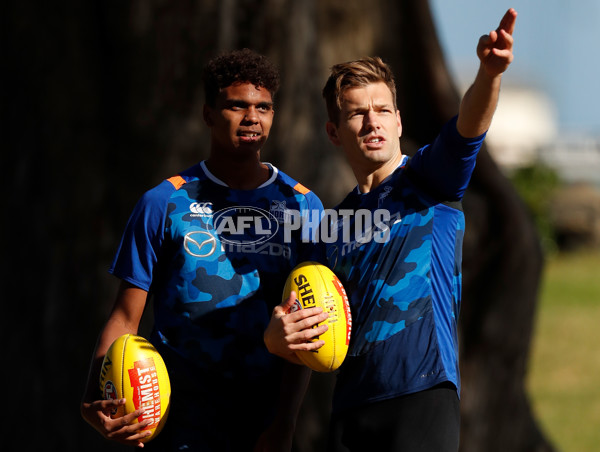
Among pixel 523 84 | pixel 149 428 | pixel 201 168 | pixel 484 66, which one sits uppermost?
pixel 523 84

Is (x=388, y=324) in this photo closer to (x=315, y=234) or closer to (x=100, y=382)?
(x=315, y=234)

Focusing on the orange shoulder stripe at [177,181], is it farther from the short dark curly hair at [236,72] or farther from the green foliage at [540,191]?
the green foliage at [540,191]

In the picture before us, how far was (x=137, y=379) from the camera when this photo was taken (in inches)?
142

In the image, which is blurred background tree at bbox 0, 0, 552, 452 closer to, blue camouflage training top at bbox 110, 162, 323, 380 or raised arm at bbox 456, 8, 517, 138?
blue camouflage training top at bbox 110, 162, 323, 380

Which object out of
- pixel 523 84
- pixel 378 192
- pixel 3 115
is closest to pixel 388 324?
pixel 378 192

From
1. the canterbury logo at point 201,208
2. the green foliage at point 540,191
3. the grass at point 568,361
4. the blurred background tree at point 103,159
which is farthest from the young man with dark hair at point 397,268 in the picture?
the green foliage at point 540,191

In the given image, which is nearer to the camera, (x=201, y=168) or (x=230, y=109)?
(x=230, y=109)

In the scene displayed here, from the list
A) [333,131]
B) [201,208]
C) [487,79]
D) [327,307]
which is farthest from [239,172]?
[487,79]

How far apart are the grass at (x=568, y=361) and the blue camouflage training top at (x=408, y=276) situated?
8559 millimetres

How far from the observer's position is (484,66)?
326 centimetres

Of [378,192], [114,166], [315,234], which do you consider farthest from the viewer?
[114,166]

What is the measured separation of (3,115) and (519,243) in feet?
16.4

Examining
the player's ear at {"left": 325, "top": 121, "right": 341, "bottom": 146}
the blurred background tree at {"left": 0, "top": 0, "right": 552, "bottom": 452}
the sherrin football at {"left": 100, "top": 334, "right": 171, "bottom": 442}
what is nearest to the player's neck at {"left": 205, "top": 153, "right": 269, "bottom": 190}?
the player's ear at {"left": 325, "top": 121, "right": 341, "bottom": 146}

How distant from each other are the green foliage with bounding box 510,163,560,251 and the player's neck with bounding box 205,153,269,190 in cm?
1951
